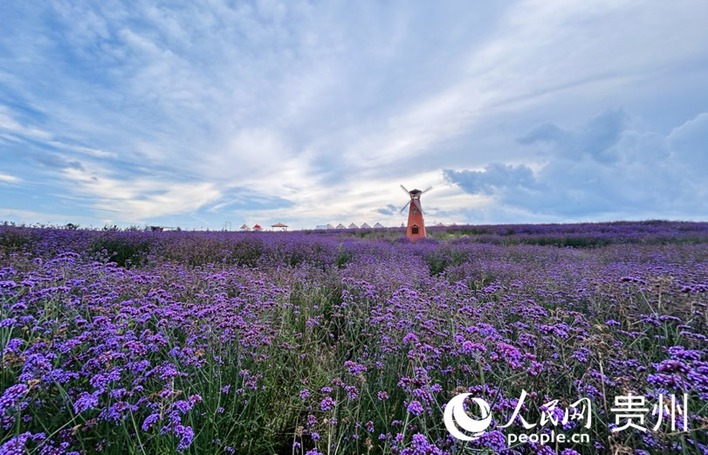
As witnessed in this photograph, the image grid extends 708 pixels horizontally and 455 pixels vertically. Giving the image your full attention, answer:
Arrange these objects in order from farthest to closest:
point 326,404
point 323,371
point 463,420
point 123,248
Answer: point 123,248 < point 323,371 < point 326,404 < point 463,420

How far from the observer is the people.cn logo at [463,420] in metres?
1.49

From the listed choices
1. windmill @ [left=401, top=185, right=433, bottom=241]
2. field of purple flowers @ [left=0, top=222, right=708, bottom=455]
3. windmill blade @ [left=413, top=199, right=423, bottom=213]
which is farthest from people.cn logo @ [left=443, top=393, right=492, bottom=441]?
windmill blade @ [left=413, top=199, right=423, bottom=213]

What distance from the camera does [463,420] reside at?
1569 millimetres

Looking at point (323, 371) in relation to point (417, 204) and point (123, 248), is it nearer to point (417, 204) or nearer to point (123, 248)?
point (123, 248)

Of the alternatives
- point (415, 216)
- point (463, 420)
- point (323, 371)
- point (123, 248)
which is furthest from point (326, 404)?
point (415, 216)

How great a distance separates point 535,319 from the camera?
2.92 meters

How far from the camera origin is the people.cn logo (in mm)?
1487

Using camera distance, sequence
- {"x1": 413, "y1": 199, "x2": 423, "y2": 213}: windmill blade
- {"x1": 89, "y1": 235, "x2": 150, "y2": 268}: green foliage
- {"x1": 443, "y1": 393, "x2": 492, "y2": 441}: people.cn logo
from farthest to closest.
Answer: {"x1": 413, "y1": 199, "x2": 423, "y2": 213}: windmill blade
{"x1": 89, "y1": 235, "x2": 150, "y2": 268}: green foliage
{"x1": 443, "y1": 393, "x2": 492, "y2": 441}: people.cn logo

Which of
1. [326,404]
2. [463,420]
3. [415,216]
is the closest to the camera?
[463,420]

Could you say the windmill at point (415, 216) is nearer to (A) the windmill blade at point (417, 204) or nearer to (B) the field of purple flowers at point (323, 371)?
(A) the windmill blade at point (417, 204)

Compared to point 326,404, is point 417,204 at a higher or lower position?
higher

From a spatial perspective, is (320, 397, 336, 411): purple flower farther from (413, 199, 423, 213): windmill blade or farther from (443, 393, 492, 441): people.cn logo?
(413, 199, 423, 213): windmill blade

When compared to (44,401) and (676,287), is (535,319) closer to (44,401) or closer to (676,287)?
(676,287)

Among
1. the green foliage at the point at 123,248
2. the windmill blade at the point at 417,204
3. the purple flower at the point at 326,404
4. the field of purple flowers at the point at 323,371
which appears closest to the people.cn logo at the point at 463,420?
the field of purple flowers at the point at 323,371
